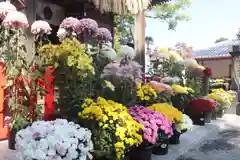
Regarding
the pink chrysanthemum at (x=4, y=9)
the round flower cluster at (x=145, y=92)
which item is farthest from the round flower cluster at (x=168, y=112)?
the pink chrysanthemum at (x=4, y=9)

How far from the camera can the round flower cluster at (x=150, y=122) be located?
268 cm

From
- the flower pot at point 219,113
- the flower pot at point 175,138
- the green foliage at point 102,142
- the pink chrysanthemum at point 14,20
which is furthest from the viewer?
the flower pot at point 219,113

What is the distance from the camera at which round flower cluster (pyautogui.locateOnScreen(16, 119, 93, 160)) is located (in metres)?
1.73

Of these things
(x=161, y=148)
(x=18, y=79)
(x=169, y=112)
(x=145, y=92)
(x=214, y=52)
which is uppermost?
(x=214, y=52)

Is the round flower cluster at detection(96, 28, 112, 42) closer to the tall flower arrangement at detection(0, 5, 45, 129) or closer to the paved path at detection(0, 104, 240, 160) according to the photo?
the tall flower arrangement at detection(0, 5, 45, 129)

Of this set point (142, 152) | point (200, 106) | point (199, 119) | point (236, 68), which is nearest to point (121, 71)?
point (142, 152)

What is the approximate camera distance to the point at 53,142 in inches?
68.9

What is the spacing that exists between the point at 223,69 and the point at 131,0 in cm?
1635

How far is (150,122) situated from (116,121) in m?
0.56

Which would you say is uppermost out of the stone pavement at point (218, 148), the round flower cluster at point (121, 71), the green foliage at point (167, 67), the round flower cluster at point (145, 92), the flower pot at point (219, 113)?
the green foliage at point (167, 67)

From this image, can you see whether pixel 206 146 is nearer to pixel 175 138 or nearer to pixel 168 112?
pixel 175 138

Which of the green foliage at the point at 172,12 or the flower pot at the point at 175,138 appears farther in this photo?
the green foliage at the point at 172,12

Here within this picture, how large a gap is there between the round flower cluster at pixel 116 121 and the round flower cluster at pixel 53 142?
0.29m

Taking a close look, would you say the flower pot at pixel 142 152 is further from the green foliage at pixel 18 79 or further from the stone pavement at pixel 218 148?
the green foliage at pixel 18 79
